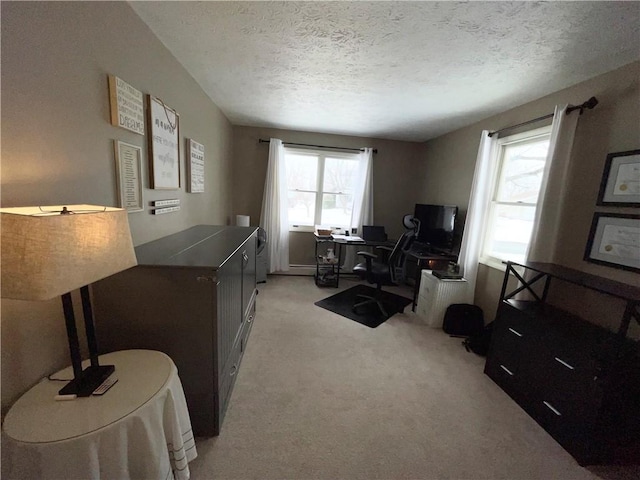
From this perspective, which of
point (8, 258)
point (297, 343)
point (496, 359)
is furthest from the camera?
point (297, 343)

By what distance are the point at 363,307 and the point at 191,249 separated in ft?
7.55

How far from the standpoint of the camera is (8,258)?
64 centimetres

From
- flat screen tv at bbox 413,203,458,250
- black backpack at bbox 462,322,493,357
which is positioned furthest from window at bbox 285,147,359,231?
black backpack at bbox 462,322,493,357

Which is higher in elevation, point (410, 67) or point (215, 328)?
point (410, 67)

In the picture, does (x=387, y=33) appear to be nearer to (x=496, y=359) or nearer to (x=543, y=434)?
(x=496, y=359)

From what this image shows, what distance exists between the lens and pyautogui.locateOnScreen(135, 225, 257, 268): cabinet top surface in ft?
4.10

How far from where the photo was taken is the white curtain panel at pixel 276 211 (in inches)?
151

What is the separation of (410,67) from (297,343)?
2.48 metres

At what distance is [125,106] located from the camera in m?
1.32

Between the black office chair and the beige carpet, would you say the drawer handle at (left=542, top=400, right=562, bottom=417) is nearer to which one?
the beige carpet

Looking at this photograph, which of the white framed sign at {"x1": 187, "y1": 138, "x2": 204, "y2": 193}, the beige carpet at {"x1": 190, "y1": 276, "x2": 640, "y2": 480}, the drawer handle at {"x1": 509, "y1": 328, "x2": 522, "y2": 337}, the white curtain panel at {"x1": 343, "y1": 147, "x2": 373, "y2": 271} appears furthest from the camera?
the white curtain panel at {"x1": 343, "y1": 147, "x2": 373, "y2": 271}

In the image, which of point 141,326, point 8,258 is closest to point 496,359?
point 141,326

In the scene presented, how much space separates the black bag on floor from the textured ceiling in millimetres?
2124

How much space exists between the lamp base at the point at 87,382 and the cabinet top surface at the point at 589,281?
2.50m
